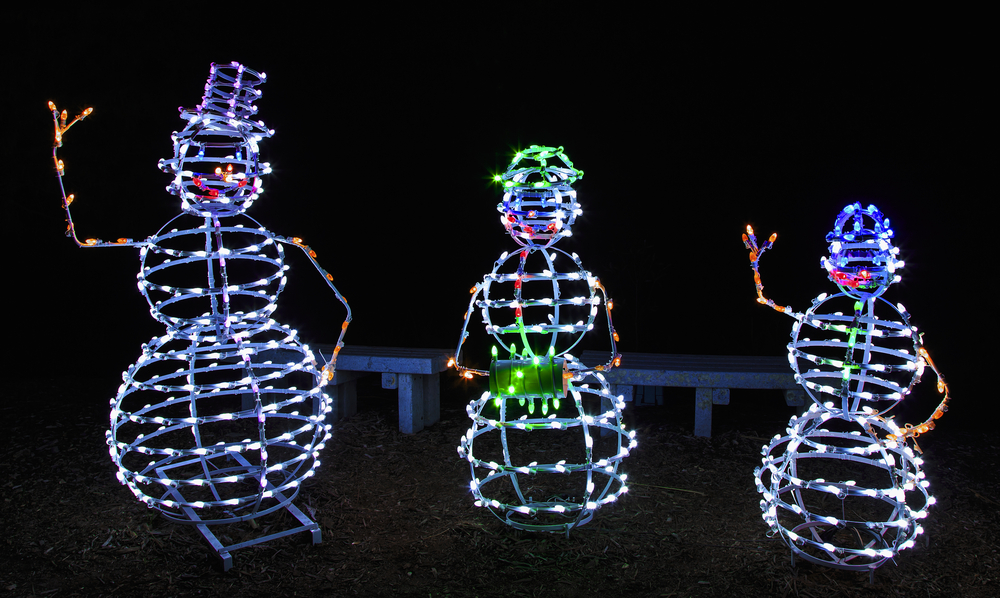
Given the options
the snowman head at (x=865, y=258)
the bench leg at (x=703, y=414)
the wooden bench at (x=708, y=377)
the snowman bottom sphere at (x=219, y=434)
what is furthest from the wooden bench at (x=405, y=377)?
the snowman head at (x=865, y=258)

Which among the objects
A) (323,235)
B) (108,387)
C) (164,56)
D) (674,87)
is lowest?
(108,387)

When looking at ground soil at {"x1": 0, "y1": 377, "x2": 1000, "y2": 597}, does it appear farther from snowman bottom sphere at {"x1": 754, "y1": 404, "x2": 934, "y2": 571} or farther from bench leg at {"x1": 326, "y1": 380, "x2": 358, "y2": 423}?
bench leg at {"x1": 326, "y1": 380, "x2": 358, "y2": 423}

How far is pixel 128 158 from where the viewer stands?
618 cm

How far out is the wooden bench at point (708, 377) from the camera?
3.99 metres

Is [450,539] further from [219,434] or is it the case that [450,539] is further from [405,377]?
[219,434]

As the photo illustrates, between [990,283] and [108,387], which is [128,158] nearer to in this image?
[108,387]

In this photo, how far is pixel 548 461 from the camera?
3.92 meters

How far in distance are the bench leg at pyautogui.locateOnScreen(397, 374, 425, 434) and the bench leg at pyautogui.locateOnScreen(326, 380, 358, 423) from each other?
566mm

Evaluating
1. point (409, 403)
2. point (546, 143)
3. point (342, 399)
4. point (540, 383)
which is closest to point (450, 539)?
point (540, 383)

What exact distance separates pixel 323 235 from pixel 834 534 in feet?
16.0

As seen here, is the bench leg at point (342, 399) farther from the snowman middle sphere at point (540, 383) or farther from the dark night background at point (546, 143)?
the dark night background at point (546, 143)

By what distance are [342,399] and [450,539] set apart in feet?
7.19

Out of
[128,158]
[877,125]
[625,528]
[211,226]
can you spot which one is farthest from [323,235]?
[877,125]

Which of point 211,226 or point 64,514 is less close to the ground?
point 211,226
